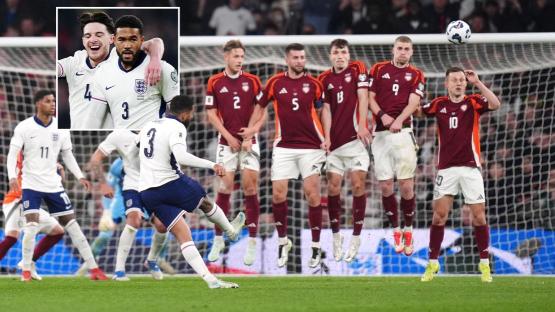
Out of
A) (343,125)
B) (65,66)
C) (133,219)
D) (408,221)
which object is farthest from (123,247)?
(65,66)

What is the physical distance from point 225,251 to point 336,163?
3.04 m

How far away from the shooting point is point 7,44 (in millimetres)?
15562

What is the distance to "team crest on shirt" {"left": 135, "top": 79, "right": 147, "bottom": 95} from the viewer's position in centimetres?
950


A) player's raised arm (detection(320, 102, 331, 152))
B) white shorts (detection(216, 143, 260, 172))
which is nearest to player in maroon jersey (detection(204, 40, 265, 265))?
white shorts (detection(216, 143, 260, 172))

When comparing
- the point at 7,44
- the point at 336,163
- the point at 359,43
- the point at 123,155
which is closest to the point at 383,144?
the point at 336,163

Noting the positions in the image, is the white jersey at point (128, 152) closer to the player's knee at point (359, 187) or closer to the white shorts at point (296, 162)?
the white shorts at point (296, 162)

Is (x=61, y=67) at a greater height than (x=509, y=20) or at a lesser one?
lesser

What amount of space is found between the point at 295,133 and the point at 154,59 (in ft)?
17.3

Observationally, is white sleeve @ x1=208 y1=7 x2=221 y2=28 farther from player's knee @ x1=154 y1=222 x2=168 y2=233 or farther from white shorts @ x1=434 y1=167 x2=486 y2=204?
white shorts @ x1=434 y1=167 x2=486 y2=204

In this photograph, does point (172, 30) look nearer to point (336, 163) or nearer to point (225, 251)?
point (336, 163)

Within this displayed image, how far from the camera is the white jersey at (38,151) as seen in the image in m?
14.5

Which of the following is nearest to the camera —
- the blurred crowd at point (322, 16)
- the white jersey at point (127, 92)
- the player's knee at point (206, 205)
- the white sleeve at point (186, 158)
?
the white jersey at point (127, 92)

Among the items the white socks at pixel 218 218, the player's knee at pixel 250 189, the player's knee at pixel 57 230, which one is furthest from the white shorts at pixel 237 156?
the player's knee at pixel 57 230

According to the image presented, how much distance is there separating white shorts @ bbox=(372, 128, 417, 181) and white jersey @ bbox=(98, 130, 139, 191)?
2.97 meters
